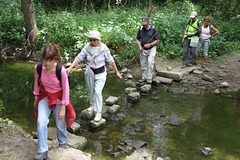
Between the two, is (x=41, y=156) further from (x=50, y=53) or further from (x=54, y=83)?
(x=50, y=53)

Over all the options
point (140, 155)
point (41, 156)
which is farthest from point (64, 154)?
point (140, 155)

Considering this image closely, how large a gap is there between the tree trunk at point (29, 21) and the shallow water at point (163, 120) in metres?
3.65

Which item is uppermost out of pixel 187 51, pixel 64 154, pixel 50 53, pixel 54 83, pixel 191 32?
pixel 191 32

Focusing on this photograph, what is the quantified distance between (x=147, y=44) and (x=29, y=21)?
6363 millimetres

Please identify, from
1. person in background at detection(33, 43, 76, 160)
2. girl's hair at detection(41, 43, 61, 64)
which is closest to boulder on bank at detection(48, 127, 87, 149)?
person in background at detection(33, 43, 76, 160)

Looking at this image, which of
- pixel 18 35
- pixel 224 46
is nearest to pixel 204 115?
pixel 224 46

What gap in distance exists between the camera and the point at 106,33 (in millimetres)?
9867

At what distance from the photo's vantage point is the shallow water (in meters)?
→ 4.13

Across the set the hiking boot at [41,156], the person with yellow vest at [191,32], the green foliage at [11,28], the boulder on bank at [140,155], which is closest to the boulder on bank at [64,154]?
the hiking boot at [41,156]

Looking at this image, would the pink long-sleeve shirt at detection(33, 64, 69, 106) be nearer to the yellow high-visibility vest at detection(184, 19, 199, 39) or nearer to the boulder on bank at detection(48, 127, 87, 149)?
the boulder on bank at detection(48, 127, 87, 149)

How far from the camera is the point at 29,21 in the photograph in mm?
10406

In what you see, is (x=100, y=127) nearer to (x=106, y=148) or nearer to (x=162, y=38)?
(x=106, y=148)

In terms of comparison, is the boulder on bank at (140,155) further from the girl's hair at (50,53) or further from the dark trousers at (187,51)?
the dark trousers at (187,51)

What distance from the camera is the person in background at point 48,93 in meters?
2.87
